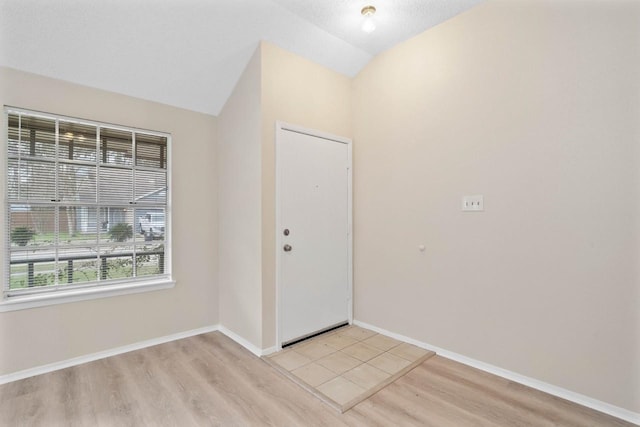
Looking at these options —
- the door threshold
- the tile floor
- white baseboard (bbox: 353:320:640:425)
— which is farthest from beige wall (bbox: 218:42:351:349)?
white baseboard (bbox: 353:320:640:425)

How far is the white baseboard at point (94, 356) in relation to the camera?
2.36 metres

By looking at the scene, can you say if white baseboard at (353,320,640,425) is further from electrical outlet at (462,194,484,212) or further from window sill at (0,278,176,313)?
window sill at (0,278,176,313)

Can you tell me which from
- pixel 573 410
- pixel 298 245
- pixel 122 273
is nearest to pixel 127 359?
pixel 122 273

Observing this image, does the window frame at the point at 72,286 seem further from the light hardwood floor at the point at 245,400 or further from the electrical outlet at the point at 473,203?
the electrical outlet at the point at 473,203

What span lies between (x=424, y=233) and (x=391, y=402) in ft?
4.69

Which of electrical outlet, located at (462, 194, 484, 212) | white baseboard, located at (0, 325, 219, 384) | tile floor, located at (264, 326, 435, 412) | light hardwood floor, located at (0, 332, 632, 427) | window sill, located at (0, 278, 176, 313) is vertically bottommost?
light hardwood floor, located at (0, 332, 632, 427)

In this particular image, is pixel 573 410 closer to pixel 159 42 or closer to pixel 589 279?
pixel 589 279

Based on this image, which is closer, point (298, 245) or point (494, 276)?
point (494, 276)

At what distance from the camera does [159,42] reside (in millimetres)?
2580

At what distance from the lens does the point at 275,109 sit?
9.27 ft

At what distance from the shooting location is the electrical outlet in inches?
98.7

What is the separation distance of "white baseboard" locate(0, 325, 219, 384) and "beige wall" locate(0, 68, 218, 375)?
4 cm

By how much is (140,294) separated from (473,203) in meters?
3.14

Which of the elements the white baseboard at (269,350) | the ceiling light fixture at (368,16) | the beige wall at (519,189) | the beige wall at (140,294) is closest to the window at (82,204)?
the beige wall at (140,294)
